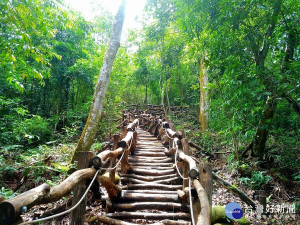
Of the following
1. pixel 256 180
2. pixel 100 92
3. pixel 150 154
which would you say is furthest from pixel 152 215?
pixel 100 92

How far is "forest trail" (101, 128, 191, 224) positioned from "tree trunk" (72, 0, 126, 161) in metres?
1.56

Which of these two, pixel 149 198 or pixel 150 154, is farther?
pixel 150 154

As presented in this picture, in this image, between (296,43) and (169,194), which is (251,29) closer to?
(296,43)

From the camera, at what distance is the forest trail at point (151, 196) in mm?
3012

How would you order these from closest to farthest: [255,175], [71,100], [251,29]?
[251,29], [255,175], [71,100]

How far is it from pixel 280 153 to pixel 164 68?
374 inches

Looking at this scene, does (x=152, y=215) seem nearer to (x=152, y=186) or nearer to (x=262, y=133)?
(x=152, y=186)

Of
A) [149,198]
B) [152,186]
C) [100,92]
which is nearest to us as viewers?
[149,198]

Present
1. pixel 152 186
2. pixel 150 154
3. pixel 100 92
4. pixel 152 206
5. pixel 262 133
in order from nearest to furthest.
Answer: pixel 152 206 < pixel 152 186 < pixel 262 133 < pixel 100 92 < pixel 150 154

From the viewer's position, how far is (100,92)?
525 centimetres

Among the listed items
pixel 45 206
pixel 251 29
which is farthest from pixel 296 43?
pixel 45 206

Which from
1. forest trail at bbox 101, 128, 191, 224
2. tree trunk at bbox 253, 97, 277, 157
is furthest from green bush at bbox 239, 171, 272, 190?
forest trail at bbox 101, 128, 191, 224

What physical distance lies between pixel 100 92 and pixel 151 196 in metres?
3.34

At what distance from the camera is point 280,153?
16.9ft
